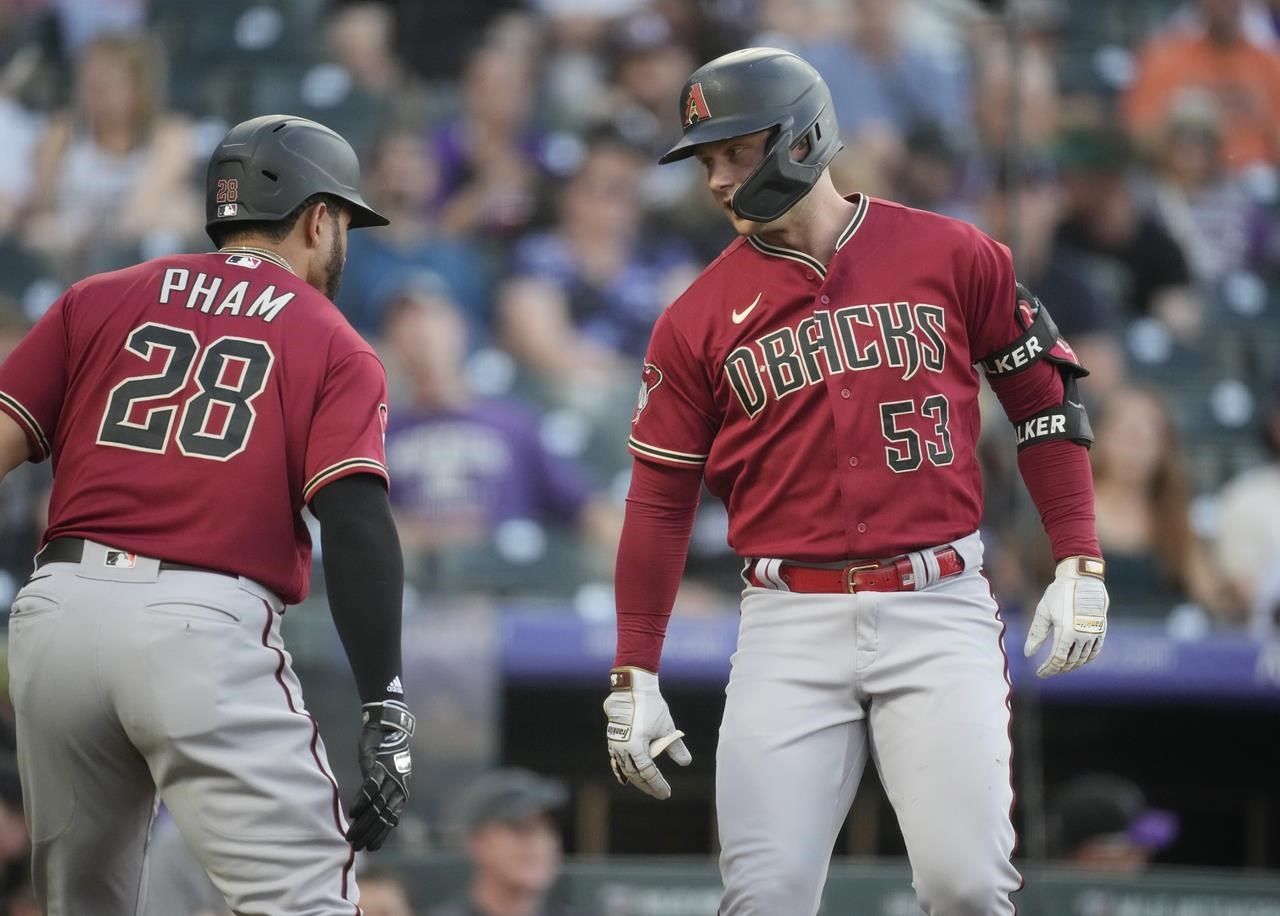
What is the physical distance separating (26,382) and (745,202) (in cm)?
141

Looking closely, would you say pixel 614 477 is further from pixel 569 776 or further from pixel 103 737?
pixel 103 737

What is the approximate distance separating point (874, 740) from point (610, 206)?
230 inches

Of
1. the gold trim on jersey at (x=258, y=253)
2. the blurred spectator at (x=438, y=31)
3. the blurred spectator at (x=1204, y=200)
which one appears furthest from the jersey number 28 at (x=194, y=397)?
the blurred spectator at (x=1204, y=200)

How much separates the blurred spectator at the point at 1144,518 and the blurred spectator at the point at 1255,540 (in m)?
0.11

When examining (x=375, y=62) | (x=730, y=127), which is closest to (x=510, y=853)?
(x=730, y=127)

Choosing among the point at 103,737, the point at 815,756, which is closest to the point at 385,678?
the point at 103,737

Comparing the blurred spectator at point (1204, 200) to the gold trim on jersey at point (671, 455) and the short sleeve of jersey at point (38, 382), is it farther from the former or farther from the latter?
the short sleeve of jersey at point (38, 382)

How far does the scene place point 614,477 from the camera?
8312 mm

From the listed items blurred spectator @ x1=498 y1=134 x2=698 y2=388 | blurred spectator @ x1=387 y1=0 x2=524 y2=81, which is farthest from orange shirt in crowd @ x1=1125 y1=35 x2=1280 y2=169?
blurred spectator @ x1=387 y1=0 x2=524 y2=81

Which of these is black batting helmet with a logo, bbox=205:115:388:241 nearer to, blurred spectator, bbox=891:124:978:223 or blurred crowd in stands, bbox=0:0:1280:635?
blurred crowd in stands, bbox=0:0:1280:635

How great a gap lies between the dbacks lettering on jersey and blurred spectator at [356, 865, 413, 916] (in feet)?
7.13

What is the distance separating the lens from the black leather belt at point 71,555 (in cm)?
324

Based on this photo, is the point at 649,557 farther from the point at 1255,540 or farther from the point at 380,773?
the point at 1255,540

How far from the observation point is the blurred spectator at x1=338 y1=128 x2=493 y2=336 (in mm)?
8578
